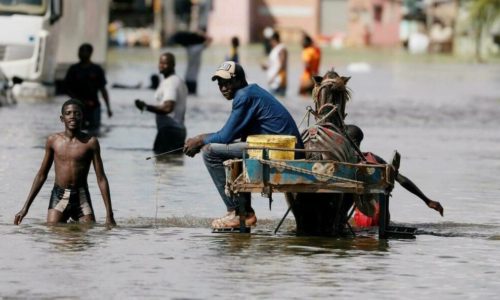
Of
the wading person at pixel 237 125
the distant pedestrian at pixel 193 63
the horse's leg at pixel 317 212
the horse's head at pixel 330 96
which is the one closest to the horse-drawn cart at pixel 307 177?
the horse's leg at pixel 317 212

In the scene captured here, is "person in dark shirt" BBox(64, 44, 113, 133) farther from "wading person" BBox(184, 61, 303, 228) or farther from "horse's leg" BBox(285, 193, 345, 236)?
"horse's leg" BBox(285, 193, 345, 236)

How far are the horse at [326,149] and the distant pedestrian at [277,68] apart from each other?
2500cm

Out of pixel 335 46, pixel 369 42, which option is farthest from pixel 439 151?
pixel 369 42

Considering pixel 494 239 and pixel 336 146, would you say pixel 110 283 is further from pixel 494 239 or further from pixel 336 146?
pixel 494 239

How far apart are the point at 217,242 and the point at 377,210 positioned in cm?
162

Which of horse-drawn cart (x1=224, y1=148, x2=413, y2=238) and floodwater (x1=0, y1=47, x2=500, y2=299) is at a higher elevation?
horse-drawn cart (x1=224, y1=148, x2=413, y2=238)

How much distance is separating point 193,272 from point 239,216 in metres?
2.10

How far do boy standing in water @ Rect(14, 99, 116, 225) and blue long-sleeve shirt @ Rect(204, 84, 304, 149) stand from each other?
96 cm

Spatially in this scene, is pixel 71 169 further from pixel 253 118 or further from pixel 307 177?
pixel 307 177

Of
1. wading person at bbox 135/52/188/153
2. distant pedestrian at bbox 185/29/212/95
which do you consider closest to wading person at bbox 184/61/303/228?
wading person at bbox 135/52/188/153

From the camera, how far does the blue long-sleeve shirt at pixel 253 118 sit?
1423cm

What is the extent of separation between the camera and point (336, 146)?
546 inches

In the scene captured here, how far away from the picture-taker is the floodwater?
11320 mm

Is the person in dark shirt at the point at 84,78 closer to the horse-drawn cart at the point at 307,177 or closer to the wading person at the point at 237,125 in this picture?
the wading person at the point at 237,125
